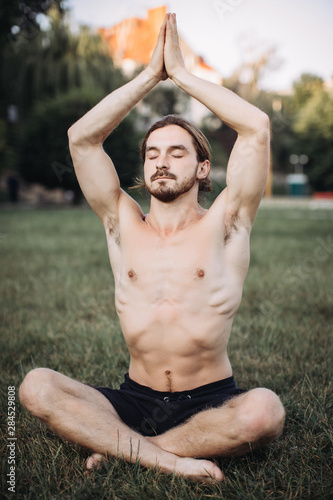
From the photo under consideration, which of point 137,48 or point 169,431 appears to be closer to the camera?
point 169,431

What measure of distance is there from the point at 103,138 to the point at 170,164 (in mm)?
413

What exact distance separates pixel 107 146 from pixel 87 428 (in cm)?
2063

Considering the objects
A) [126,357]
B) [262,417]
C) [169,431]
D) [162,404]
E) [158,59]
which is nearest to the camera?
[262,417]

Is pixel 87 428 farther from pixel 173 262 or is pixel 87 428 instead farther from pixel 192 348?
pixel 173 262

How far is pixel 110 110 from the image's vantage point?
2.42m

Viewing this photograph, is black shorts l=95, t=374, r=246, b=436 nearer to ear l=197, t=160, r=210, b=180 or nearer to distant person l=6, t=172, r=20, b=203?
ear l=197, t=160, r=210, b=180

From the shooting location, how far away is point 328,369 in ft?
10.2

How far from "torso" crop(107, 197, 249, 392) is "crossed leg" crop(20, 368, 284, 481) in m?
0.26

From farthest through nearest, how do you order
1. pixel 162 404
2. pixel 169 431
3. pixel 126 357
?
pixel 126 357, pixel 162 404, pixel 169 431

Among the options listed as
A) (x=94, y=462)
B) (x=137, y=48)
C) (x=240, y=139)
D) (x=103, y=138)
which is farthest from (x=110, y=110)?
(x=137, y=48)

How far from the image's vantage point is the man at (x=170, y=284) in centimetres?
213

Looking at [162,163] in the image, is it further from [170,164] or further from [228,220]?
[228,220]

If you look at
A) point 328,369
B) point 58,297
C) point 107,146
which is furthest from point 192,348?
point 107,146

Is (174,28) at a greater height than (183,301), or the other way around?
(174,28)
